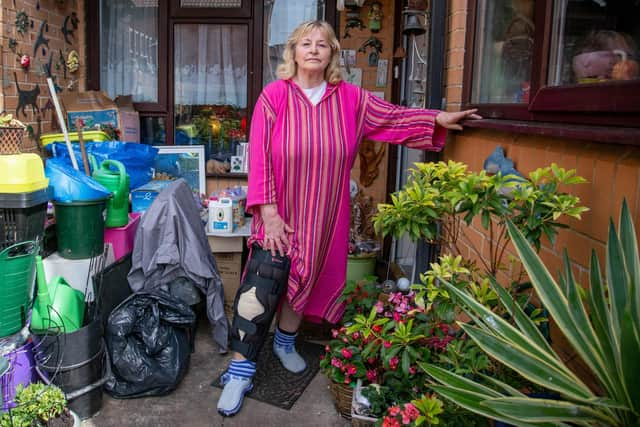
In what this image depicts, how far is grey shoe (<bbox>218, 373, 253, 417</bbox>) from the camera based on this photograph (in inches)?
111

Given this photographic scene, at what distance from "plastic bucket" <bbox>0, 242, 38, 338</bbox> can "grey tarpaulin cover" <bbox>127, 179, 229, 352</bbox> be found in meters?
0.79

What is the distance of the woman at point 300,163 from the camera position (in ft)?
9.32

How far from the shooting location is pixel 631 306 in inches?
50.9

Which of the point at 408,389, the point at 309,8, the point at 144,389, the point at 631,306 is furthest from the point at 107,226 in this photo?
the point at 631,306

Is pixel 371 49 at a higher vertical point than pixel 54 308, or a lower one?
higher

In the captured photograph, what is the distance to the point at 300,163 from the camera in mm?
2861

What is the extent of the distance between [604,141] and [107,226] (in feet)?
9.43

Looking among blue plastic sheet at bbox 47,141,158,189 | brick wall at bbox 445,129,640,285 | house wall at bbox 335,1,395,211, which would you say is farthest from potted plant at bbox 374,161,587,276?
house wall at bbox 335,1,395,211

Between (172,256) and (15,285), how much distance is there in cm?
94

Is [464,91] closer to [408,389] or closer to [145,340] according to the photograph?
[408,389]

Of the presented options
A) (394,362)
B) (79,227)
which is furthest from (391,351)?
(79,227)

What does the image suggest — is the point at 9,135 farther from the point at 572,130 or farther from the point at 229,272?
the point at 572,130

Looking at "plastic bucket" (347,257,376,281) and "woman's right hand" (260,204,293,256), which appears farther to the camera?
"plastic bucket" (347,257,376,281)

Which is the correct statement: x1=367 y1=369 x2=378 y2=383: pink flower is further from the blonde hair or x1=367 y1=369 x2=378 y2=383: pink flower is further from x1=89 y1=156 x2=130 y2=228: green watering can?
x1=89 y1=156 x2=130 y2=228: green watering can
